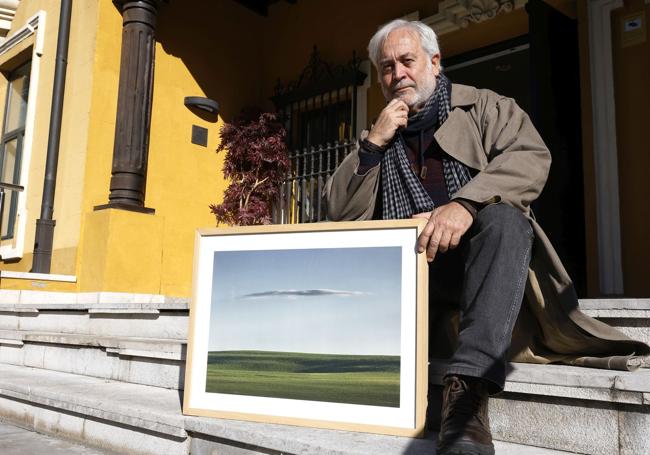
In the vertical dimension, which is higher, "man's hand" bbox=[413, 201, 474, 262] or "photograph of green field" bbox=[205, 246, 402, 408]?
"man's hand" bbox=[413, 201, 474, 262]

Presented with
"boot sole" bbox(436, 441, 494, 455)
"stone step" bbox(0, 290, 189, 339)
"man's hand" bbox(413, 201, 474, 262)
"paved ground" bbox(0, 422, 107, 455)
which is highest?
"man's hand" bbox(413, 201, 474, 262)

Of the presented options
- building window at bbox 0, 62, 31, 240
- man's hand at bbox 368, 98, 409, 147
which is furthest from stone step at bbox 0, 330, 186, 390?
building window at bbox 0, 62, 31, 240

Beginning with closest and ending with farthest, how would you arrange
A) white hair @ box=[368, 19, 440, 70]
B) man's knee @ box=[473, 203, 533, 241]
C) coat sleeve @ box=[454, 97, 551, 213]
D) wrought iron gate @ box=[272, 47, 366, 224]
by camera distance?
1. man's knee @ box=[473, 203, 533, 241]
2. coat sleeve @ box=[454, 97, 551, 213]
3. white hair @ box=[368, 19, 440, 70]
4. wrought iron gate @ box=[272, 47, 366, 224]

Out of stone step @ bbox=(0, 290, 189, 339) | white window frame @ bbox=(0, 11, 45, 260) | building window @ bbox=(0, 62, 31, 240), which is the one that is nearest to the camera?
stone step @ bbox=(0, 290, 189, 339)

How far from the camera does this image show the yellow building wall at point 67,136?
17.2ft

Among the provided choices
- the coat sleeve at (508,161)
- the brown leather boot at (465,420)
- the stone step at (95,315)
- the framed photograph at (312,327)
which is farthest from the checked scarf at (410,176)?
the stone step at (95,315)

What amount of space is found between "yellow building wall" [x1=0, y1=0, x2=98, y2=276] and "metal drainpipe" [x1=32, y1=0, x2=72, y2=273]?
0.16ft

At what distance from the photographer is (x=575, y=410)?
1.51 m

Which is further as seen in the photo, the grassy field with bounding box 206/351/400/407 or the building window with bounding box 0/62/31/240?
the building window with bounding box 0/62/31/240

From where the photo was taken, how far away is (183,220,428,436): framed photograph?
1.67 m

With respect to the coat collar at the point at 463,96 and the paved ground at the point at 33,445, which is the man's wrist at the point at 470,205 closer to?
the coat collar at the point at 463,96

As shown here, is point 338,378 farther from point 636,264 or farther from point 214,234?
point 636,264

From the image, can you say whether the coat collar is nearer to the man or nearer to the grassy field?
the man

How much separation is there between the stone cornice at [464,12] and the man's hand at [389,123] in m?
3.48
